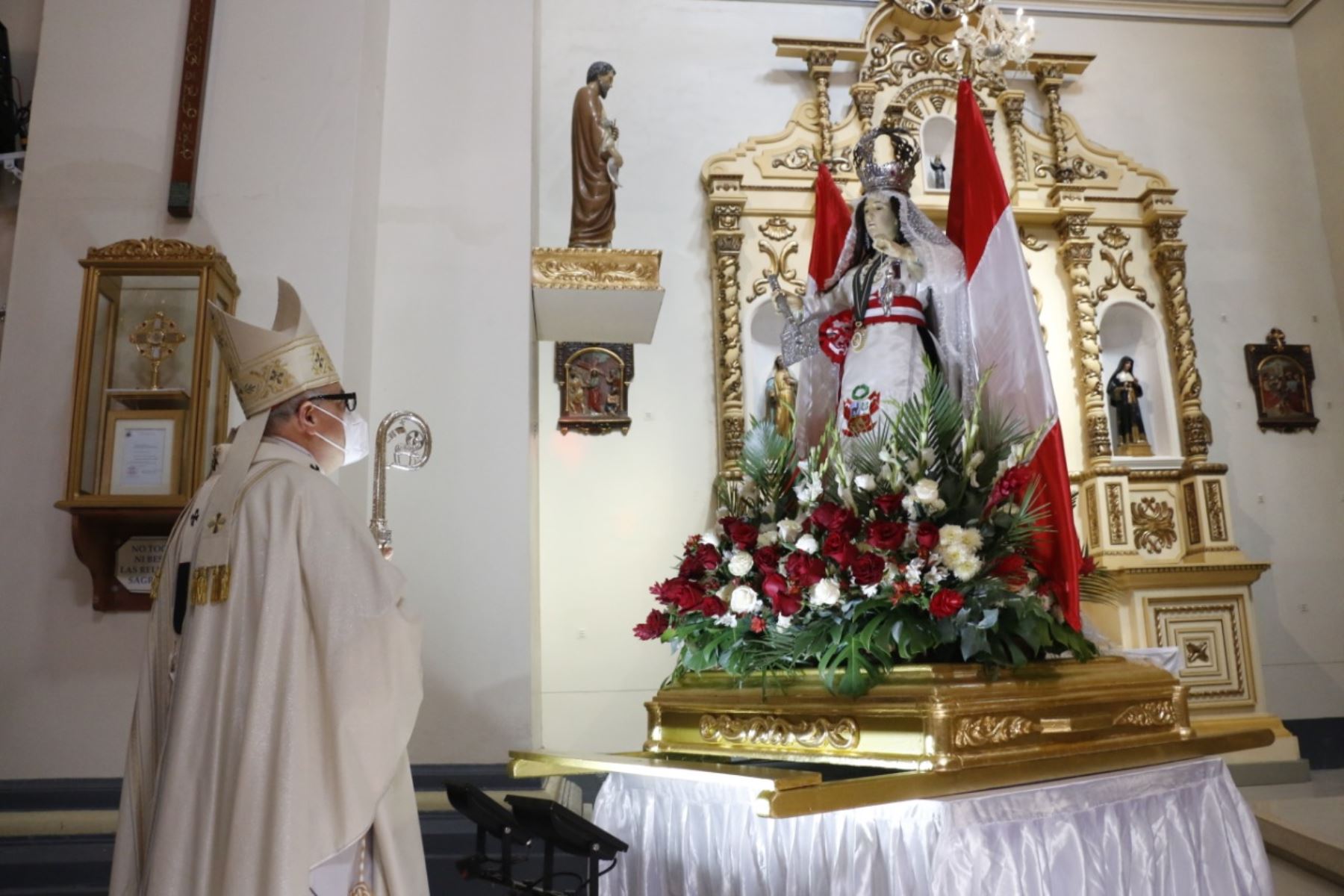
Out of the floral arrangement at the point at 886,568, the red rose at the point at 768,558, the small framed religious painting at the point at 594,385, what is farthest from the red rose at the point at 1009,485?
the small framed religious painting at the point at 594,385

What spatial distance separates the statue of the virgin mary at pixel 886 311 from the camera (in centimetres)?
312

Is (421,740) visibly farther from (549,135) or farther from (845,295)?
(549,135)

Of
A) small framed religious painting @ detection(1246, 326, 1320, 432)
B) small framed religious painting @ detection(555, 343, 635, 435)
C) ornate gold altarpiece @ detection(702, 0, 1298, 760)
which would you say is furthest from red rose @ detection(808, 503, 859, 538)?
small framed religious painting @ detection(1246, 326, 1320, 432)

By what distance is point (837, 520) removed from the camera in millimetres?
2607

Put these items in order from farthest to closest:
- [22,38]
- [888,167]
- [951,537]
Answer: [22,38] → [888,167] → [951,537]

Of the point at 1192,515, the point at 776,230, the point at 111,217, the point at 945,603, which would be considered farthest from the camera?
the point at 776,230

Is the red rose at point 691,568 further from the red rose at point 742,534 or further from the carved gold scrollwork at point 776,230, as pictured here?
the carved gold scrollwork at point 776,230

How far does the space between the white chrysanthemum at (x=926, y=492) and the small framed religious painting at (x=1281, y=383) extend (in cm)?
598

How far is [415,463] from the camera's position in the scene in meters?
3.37

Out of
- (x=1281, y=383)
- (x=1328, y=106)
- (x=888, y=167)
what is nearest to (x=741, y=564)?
(x=888, y=167)

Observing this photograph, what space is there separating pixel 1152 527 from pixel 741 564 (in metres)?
5.15

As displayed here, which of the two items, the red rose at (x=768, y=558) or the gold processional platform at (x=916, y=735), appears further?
the red rose at (x=768, y=558)

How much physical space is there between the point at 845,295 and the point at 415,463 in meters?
1.52

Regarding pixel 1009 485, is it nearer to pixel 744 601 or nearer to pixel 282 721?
pixel 744 601
